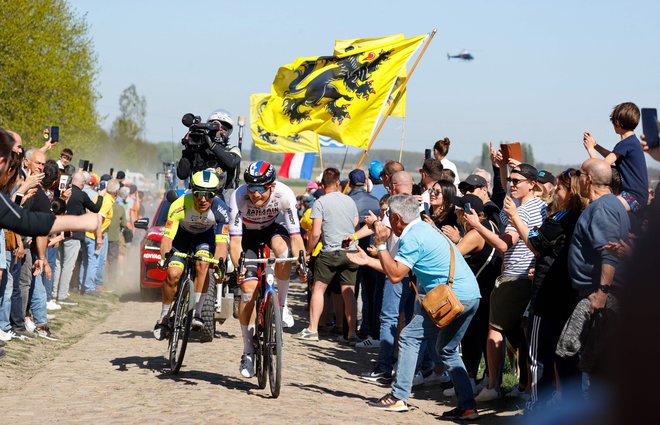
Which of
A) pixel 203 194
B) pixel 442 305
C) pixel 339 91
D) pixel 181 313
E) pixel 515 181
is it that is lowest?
pixel 181 313

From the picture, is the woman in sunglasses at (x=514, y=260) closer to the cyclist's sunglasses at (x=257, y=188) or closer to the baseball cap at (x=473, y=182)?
the baseball cap at (x=473, y=182)

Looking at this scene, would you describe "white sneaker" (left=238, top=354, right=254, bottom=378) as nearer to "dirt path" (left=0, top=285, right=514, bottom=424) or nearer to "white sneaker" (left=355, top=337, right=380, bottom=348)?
"dirt path" (left=0, top=285, right=514, bottom=424)

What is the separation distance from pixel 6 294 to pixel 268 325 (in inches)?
184

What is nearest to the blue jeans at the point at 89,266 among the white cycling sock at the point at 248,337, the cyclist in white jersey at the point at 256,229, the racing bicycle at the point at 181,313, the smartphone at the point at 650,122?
the racing bicycle at the point at 181,313

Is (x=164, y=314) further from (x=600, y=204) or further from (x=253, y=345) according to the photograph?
(x=600, y=204)

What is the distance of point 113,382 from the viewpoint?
9.90 meters

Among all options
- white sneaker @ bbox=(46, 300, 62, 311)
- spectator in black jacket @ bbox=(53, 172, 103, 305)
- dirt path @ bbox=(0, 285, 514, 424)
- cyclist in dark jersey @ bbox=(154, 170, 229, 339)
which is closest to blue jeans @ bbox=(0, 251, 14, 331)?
dirt path @ bbox=(0, 285, 514, 424)

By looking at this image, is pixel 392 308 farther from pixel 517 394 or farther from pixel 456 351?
pixel 456 351

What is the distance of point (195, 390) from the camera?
367 inches

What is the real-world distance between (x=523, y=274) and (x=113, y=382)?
4118mm

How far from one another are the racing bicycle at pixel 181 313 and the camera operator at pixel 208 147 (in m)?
3.31

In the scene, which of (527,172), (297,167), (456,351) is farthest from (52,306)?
(297,167)

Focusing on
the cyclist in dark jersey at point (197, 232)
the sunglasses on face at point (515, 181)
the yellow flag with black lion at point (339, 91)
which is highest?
the yellow flag with black lion at point (339, 91)

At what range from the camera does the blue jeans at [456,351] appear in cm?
873
